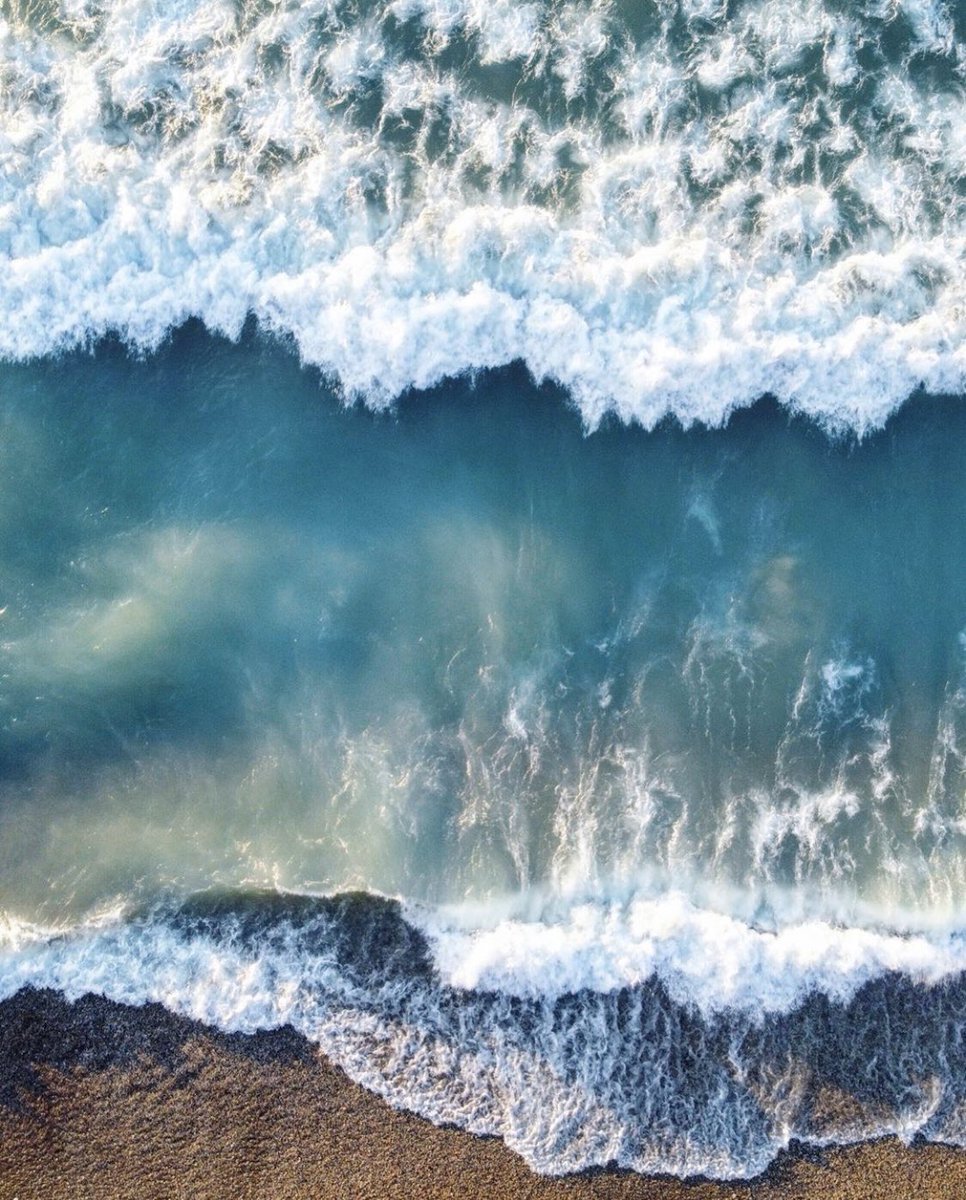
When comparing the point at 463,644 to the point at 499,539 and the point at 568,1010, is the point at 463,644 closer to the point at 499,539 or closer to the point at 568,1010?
the point at 499,539

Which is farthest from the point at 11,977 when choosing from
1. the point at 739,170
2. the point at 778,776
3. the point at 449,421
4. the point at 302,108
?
Result: the point at 739,170

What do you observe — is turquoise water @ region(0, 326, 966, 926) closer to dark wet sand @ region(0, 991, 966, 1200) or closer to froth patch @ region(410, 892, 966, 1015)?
froth patch @ region(410, 892, 966, 1015)

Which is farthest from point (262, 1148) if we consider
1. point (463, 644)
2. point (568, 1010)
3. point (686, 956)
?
point (463, 644)

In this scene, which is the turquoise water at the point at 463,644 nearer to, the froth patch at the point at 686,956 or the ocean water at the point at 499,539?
the ocean water at the point at 499,539

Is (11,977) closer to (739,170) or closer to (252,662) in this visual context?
(252,662)

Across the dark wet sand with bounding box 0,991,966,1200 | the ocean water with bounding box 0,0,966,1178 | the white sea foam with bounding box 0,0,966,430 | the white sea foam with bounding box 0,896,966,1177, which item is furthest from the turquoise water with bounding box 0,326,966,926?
the dark wet sand with bounding box 0,991,966,1200

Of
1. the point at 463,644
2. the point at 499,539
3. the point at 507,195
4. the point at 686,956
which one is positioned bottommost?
the point at 686,956
